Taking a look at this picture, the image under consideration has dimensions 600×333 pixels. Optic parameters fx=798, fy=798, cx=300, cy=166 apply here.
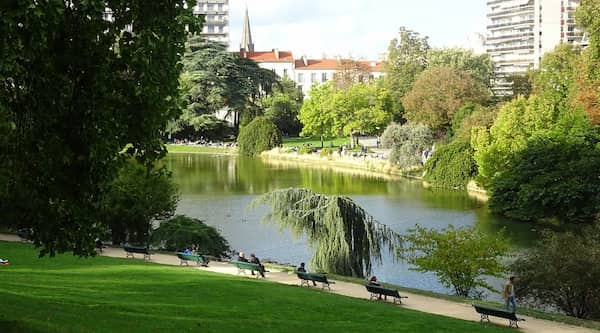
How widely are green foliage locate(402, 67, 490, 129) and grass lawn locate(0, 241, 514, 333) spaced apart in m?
43.2

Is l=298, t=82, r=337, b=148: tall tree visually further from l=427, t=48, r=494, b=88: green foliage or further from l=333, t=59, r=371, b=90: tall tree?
l=333, t=59, r=371, b=90: tall tree

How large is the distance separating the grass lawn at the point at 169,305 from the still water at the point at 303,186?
6328 millimetres

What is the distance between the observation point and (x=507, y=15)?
114 meters

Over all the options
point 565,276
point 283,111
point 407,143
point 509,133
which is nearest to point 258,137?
point 283,111

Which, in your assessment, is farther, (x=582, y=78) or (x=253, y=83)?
(x=253, y=83)

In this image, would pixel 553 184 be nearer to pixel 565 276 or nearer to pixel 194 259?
Result: pixel 565 276

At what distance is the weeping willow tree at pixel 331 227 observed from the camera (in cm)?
2117

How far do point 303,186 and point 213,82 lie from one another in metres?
29.3

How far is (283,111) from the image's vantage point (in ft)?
A: 270

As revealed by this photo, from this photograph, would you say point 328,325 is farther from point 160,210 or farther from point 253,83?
point 253,83

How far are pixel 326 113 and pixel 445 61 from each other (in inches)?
492

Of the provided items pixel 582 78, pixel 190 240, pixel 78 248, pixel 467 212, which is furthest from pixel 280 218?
pixel 582 78

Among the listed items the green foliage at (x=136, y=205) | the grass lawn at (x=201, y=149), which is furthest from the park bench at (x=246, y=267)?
the grass lawn at (x=201, y=149)

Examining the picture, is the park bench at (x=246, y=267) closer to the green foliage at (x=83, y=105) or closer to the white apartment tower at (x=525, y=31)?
the green foliage at (x=83, y=105)
